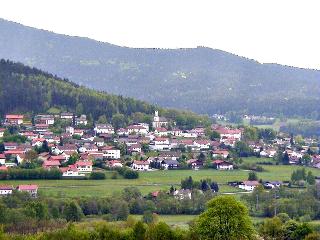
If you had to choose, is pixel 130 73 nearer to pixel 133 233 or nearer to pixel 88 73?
pixel 88 73

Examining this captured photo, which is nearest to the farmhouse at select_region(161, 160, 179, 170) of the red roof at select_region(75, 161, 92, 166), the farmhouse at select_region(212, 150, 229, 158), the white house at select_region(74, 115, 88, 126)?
the farmhouse at select_region(212, 150, 229, 158)

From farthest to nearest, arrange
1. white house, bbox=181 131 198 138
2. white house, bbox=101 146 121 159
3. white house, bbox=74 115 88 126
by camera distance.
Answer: white house, bbox=74 115 88 126 → white house, bbox=181 131 198 138 → white house, bbox=101 146 121 159

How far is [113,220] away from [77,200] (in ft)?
10.8

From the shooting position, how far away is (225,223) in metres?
32.2

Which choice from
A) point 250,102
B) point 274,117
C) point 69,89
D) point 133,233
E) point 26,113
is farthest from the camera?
point 250,102

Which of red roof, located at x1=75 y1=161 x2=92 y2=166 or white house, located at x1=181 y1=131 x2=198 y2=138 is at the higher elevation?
white house, located at x1=181 y1=131 x2=198 y2=138

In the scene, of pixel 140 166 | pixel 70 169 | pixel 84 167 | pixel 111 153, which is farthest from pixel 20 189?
pixel 111 153

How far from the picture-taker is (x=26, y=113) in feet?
266

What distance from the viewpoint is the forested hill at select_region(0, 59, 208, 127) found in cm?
8294

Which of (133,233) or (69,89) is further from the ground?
(69,89)

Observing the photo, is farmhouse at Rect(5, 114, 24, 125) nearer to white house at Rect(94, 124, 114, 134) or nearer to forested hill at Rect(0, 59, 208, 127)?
forested hill at Rect(0, 59, 208, 127)

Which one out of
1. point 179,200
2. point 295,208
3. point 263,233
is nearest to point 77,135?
point 179,200

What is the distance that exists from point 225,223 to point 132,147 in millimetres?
37340

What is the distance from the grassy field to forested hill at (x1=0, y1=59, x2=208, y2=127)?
23.4 meters
